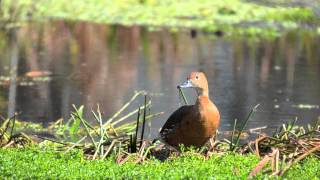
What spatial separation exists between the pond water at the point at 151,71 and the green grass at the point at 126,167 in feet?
11.1

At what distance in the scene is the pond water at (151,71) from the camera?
13.8 m

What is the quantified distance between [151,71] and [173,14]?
11390 millimetres

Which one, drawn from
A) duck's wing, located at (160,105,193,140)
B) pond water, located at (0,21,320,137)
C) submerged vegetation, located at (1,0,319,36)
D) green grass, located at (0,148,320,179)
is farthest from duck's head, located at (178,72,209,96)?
submerged vegetation, located at (1,0,319,36)

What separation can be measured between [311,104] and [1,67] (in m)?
6.99

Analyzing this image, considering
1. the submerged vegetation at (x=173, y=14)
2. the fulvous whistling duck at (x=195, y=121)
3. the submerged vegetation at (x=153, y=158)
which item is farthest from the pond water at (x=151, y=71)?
the fulvous whistling duck at (x=195, y=121)

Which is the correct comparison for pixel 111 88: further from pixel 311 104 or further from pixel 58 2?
pixel 58 2

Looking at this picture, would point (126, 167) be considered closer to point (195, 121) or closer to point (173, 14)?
point (195, 121)

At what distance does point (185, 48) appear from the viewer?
22.4 meters

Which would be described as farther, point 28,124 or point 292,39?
point 292,39

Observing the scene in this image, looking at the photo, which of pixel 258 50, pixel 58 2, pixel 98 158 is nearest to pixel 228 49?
pixel 258 50

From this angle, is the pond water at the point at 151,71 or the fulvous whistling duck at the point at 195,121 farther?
the pond water at the point at 151,71

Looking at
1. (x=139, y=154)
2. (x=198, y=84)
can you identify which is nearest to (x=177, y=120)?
(x=198, y=84)

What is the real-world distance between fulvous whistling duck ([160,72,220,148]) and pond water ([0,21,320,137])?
9.43 ft

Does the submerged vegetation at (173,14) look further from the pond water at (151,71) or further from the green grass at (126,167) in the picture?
the green grass at (126,167)
